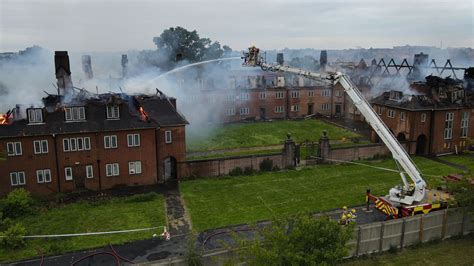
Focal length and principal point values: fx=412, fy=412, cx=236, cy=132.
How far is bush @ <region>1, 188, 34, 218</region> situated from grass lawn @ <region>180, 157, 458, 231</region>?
34.3 feet

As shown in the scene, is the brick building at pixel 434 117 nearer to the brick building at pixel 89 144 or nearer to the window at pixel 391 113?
the window at pixel 391 113

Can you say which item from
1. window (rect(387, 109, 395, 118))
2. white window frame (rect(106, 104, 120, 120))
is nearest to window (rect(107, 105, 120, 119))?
white window frame (rect(106, 104, 120, 120))

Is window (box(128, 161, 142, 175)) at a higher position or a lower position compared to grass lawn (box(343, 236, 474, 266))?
higher

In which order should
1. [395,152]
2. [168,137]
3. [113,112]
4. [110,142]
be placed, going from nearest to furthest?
[395,152], [110,142], [113,112], [168,137]

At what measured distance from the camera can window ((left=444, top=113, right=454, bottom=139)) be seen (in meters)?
40.9

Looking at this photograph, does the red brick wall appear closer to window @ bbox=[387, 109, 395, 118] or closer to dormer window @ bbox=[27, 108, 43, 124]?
dormer window @ bbox=[27, 108, 43, 124]

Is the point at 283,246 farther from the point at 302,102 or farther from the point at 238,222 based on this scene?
the point at 302,102

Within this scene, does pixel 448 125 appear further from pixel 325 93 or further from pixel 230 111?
pixel 230 111

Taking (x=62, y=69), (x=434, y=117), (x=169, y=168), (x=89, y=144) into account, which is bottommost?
(x=169, y=168)

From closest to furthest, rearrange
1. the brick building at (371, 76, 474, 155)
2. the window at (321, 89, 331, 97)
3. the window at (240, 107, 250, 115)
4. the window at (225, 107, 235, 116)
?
1. the brick building at (371, 76, 474, 155)
2. the window at (225, 107, 235, 116)
3. the window at (240, 107, 250, 115)
4. the window at (321, 89, 331, 97)

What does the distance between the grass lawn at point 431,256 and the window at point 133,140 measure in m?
18.9

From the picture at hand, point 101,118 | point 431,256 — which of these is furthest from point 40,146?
point 431,256

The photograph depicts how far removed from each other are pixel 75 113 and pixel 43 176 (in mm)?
5138

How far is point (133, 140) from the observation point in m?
32.2
